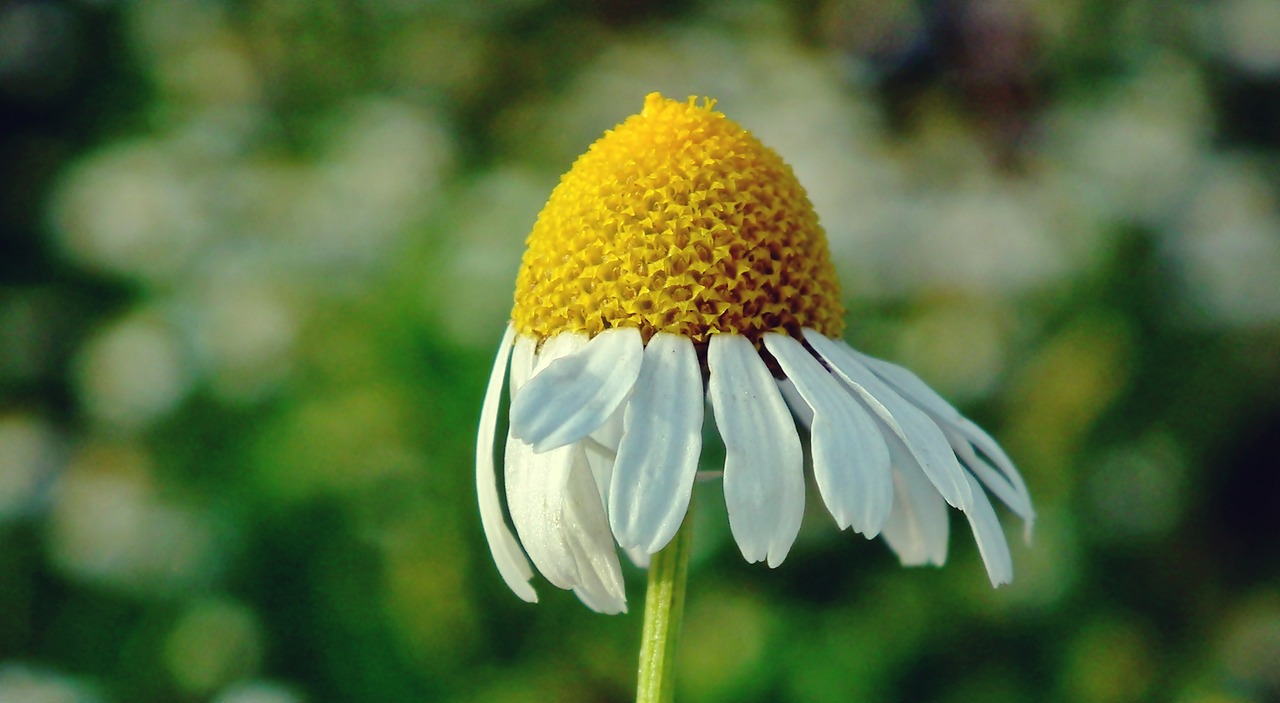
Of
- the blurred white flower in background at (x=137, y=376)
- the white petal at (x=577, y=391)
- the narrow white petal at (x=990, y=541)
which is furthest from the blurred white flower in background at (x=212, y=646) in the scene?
the narrow white petal at (x=990, y=541)

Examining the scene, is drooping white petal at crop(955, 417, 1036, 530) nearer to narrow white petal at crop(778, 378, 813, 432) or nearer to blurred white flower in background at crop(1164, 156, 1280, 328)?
narrow white petal at crop(778, 378, 813, 432)

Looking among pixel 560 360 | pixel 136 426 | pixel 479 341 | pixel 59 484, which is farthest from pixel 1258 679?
pixel 59 484

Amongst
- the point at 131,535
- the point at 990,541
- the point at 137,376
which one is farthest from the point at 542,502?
the point at 137,376

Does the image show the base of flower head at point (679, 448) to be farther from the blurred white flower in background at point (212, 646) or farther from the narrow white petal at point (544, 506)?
the blurred white flower in background at point (212, 646)

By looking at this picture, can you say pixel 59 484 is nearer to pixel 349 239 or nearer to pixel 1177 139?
pixel 349 239

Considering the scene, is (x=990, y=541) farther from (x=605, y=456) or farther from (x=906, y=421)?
(x=605, y=456)

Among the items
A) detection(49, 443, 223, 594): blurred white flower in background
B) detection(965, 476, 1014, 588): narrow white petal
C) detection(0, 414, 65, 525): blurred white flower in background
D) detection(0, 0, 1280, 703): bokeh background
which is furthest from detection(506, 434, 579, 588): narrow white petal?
detection(0, 414, 65, 525): blurred white flower in background
